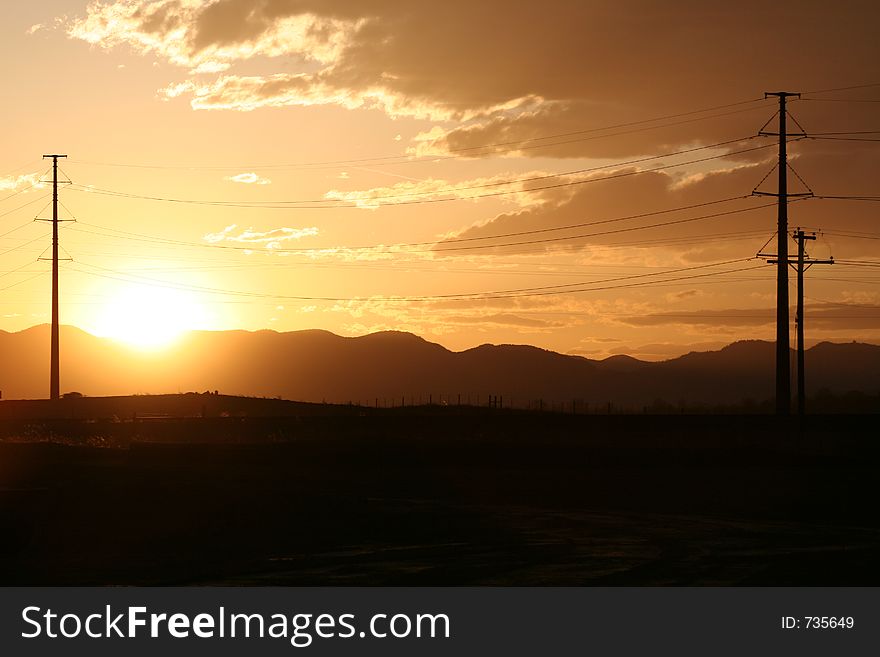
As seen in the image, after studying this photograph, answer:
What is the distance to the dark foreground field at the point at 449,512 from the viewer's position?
22.7 meters

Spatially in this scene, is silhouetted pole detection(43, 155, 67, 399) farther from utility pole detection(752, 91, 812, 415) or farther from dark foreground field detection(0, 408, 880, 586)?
utility pole detection(752, 91, 812, 415)

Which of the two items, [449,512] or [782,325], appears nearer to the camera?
[449,512]

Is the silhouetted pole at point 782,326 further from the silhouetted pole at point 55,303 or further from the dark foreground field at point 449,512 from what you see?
the silhouetted pole at point 55,303

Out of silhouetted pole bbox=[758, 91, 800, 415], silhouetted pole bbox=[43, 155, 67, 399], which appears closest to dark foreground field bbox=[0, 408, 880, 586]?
silhouetted pole bbox=[758, 91, 800, 415]

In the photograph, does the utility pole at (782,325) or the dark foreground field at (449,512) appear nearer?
the dark foreground field at (449,512)

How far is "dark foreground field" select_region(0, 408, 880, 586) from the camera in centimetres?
2272

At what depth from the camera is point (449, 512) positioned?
113 feet

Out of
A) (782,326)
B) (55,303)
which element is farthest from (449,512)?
(55,303)

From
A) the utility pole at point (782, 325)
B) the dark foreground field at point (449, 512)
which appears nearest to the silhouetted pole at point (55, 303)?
the dark foreground field at point (449, 512)

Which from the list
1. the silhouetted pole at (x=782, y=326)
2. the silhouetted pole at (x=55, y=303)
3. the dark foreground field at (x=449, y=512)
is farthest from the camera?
the silhouetted pole at (x=55, y=303)

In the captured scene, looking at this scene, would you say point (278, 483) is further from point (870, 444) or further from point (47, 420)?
point (47, 420)

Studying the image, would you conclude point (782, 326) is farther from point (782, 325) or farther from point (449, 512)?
point (449, 512)

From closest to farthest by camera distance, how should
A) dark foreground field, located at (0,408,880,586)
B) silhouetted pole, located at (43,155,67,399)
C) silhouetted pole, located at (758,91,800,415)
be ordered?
dark foreground field, located at (0,408,880,586) → silhouetted pole, located at (758,91,800,415) → silhouetted pole, located at (43,155,67,399)

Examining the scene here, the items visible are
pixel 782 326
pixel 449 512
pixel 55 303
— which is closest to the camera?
pixel 449 512
